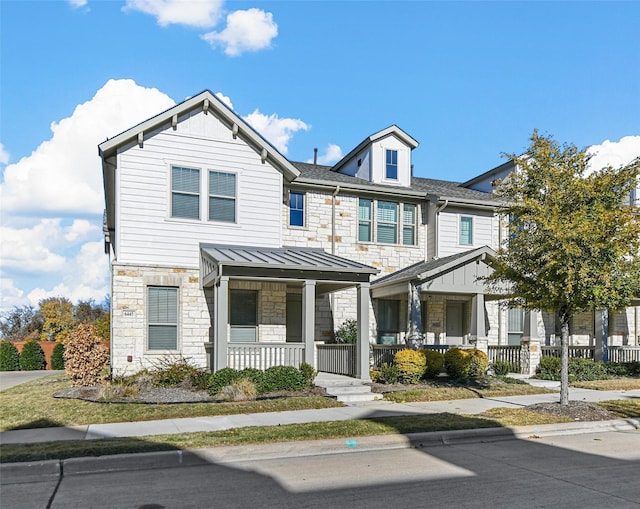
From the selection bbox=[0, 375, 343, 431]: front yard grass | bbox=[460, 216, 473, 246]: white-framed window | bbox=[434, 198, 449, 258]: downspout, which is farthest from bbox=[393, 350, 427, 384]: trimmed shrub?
bbox=[460, 216, 473, 246]: white-framed window

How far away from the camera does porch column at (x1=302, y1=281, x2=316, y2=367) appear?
15.1 meters

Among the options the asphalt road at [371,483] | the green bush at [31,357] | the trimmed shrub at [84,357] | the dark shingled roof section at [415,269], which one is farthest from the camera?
the green bush at [31,357]

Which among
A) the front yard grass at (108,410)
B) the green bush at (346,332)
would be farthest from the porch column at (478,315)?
the front yard grass at (108,410)

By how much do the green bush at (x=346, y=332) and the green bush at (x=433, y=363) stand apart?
2775 millimetres

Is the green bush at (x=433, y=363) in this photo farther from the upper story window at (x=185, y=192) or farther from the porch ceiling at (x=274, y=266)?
the upper story window at (x=185, y=192)

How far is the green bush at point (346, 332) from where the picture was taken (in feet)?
61.1

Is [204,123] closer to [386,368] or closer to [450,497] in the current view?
[386,368]

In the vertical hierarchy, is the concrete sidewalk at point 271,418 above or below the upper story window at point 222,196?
below

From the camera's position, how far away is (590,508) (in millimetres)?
6062

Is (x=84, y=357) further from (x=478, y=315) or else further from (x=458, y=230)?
(x=458, y=230)

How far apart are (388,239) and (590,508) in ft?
49.9

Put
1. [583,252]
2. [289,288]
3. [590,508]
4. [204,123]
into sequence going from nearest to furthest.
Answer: [590,508], [583,252], [204,123], [289,288]

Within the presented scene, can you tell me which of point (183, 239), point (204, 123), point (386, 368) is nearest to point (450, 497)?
point (386, 368)

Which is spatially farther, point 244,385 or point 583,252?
point 244,385
